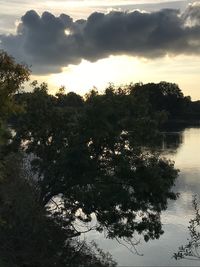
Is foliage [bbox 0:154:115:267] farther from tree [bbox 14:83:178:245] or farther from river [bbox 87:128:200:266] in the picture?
river [bbox 87:128:200:266]

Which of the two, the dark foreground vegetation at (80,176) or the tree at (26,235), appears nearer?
the tree at (26,235)

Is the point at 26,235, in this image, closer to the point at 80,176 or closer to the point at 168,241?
the point at 80,176

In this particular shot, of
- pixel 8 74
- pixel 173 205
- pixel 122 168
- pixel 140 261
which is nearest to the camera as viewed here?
pixel 8 74

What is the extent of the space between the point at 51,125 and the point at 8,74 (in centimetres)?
1442

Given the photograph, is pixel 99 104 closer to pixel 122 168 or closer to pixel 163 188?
pixel 122 168

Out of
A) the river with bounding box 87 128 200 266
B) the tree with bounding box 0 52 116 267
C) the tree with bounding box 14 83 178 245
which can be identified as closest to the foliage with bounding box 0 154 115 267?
the tree with bounding box 0 52 116 267

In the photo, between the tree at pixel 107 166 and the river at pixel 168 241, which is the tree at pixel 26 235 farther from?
the river at pixel 168 241

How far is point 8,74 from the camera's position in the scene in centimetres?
2631

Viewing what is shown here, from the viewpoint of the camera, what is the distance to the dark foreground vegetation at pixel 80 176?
1257 inches

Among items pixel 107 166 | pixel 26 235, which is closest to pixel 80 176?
pixel 107 166

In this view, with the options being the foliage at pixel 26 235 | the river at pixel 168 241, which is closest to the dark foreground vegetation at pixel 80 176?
the foliage at pixel 26 235

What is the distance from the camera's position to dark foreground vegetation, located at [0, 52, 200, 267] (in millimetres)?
31922

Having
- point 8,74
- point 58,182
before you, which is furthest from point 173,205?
point 8,74

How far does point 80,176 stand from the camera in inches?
→ 1464
